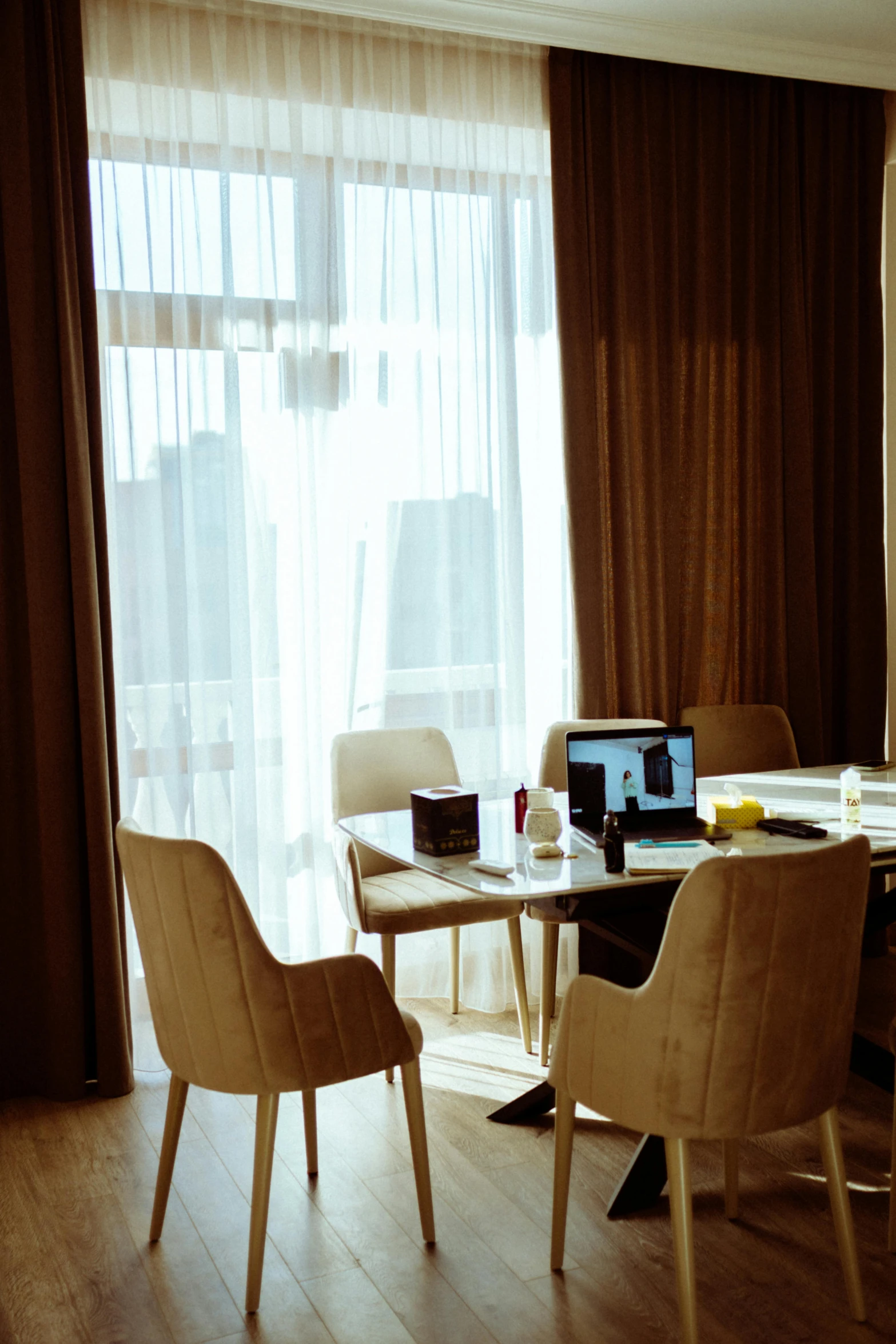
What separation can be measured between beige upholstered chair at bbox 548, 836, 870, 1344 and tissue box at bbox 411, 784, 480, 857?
56 cm

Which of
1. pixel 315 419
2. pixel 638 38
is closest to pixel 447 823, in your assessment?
pixel 315 419

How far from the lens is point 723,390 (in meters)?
3.99

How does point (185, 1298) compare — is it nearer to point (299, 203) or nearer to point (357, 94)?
point (299, 203)

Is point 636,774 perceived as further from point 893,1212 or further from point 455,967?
point 455,967

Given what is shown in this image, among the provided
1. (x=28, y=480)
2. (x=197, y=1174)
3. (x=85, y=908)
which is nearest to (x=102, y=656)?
(x=28, y=480)

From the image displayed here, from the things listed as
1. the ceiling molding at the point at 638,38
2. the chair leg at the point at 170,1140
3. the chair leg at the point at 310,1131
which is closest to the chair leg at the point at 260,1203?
the chair leg at the point at 170,1140

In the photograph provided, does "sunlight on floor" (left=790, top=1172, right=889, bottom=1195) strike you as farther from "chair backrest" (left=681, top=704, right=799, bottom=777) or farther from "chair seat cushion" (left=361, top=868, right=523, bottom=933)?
"chair backrest" (left=681, top=704, right=799, bottom=777)

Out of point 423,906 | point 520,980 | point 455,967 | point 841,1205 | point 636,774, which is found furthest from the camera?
point 455,967

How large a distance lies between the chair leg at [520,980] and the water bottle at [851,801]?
1.01 metres

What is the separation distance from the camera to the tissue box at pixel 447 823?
257 centimetres

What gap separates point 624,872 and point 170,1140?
42.0 inches

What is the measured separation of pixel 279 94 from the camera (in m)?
3.41

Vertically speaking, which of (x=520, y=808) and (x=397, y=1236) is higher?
(x=520, y=808)

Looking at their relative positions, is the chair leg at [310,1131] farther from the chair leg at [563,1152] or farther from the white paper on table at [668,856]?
the white paper on table at [668,856]
